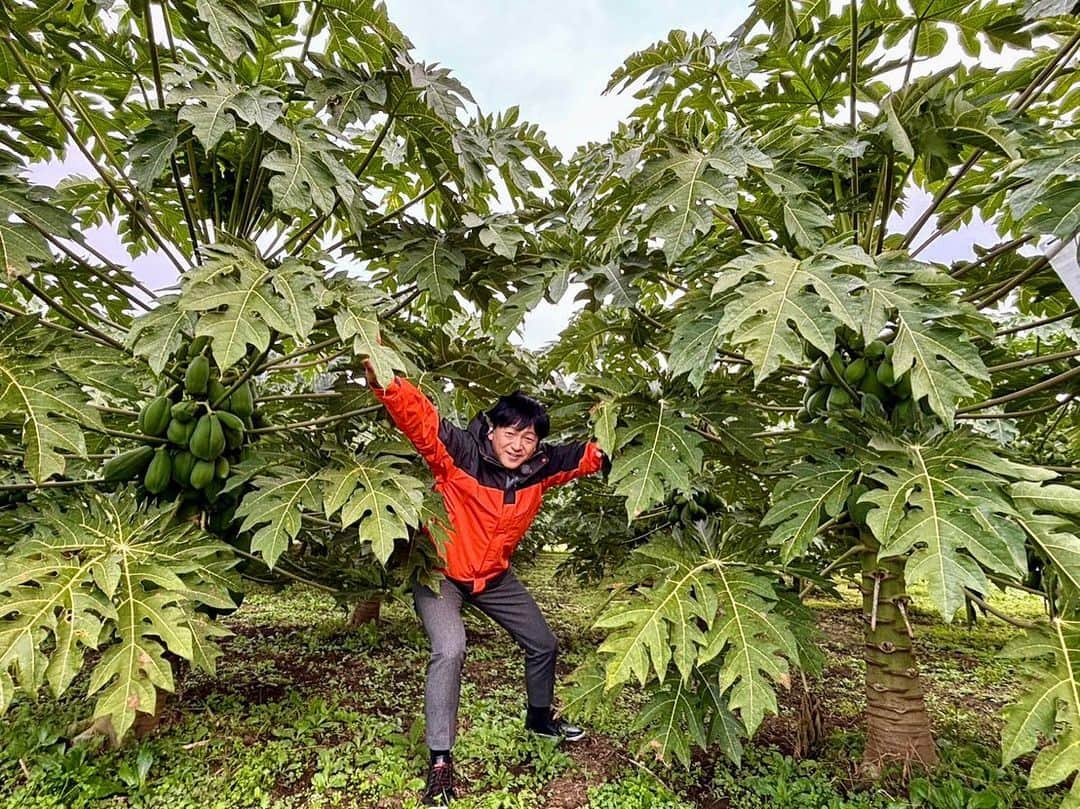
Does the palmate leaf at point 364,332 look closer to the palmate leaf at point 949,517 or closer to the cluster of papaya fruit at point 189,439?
the cluster of papaya fruit at point 189,439

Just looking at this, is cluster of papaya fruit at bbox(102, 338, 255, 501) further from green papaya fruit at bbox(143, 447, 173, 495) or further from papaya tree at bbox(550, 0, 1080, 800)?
papaya tree at bbox(550, 0, 1080, 800)

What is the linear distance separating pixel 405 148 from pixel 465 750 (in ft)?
8.15

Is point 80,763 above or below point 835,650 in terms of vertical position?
below

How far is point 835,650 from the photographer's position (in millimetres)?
4262

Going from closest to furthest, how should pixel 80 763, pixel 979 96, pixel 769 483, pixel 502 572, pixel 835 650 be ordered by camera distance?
pixel 979 96
pixel 80 763
pixel 502 572
pixel 769 483
pixel 835 650

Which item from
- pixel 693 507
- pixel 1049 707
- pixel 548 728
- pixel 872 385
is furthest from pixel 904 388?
pixel 548 728

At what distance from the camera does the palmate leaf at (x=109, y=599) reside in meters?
1.66

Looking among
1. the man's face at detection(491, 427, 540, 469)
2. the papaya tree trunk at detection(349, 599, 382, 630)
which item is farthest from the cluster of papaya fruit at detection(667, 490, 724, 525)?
the papaya tree trunk at detection(349, 599, 382, 630)

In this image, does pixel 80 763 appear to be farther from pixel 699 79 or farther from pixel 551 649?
pixel 699 79

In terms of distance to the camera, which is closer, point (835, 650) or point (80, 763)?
point (80, 763)

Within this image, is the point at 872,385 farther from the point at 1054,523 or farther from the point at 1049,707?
the point at 1049,707

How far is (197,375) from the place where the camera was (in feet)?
7.50

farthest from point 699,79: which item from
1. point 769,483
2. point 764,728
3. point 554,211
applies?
point 764,728

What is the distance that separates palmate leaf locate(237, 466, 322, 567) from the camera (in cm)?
196
